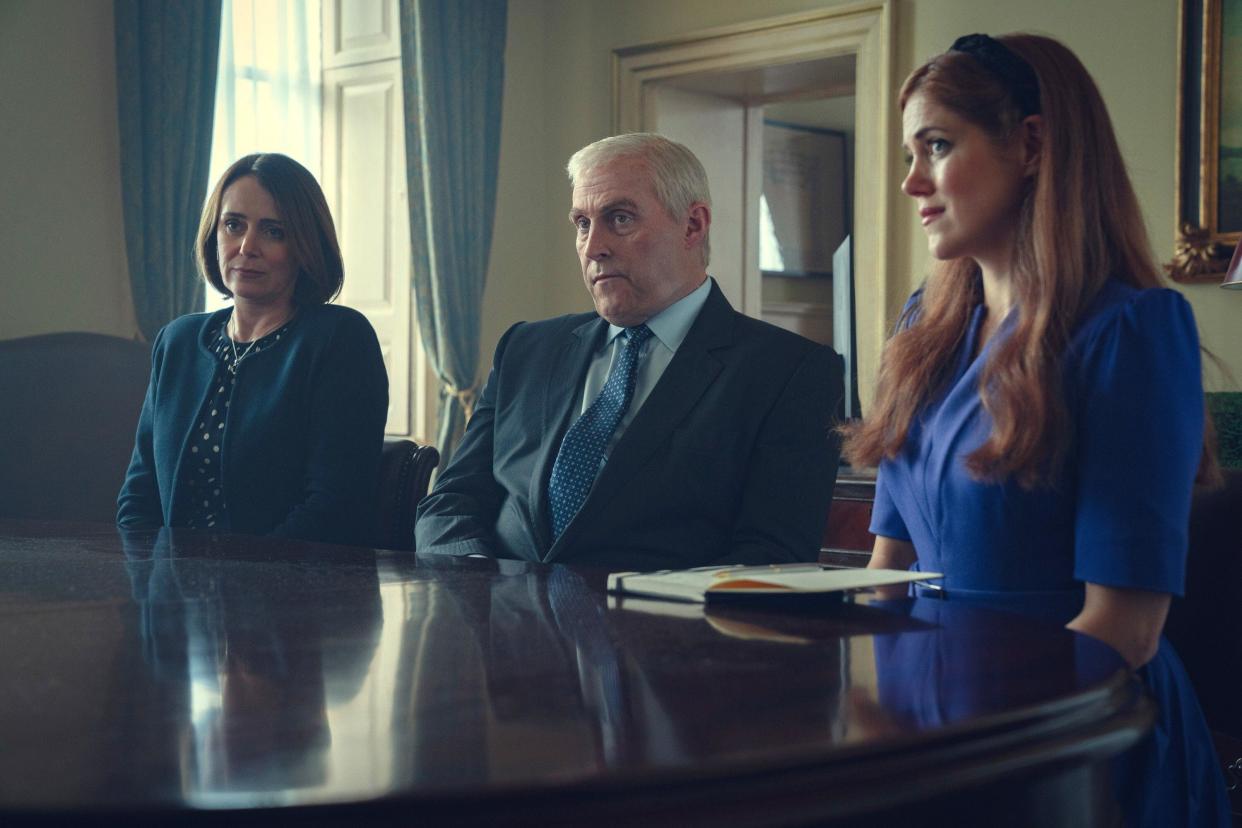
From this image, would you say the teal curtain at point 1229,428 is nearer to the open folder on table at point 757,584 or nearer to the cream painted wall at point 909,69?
the cream painted wall at point 909,69

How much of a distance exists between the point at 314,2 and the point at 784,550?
14.3 feet

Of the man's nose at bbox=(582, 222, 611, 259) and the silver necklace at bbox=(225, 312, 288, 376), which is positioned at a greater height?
the man's nose at bbox=(582, 222, 611, 259)

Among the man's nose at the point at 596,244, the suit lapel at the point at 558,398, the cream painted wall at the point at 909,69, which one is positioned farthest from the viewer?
the cream painted wall at the point at 909,69

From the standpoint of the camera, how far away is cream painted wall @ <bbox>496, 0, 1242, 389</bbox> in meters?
4.70

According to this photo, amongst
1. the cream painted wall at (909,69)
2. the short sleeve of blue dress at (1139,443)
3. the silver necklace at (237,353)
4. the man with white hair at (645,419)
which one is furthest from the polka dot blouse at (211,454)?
the cream painted wall at (909,69)

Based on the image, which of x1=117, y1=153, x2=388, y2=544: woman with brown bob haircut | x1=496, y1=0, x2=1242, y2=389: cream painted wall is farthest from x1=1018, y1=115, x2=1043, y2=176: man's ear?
x1=496, y1=0, x2=1242, y2=389: cream painted wall

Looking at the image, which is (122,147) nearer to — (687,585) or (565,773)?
(687,585)

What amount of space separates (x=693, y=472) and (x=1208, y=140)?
10.4 ft

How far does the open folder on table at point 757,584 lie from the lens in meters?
1.31

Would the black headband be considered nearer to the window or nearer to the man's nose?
the man's nose

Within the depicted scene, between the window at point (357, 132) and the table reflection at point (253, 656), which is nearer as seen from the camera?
the table reflection at point (253, 656)

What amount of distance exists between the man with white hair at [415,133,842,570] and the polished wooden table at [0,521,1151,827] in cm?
84

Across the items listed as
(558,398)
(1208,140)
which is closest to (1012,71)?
(558,398)

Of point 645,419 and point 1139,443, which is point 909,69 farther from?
point 1139,443
